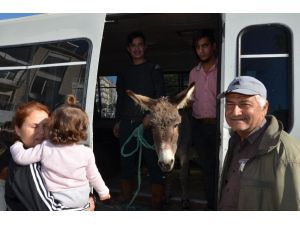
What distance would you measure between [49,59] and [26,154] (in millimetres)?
1951

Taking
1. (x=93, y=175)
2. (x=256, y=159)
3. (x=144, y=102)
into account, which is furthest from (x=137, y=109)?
(x=256, y=159)

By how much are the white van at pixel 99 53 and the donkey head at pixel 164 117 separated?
611 mm

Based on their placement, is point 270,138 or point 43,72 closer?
point 270,138

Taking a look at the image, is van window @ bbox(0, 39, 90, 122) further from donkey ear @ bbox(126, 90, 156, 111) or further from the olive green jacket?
the olive green jacket

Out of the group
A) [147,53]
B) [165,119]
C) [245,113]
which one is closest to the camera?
[245,113]

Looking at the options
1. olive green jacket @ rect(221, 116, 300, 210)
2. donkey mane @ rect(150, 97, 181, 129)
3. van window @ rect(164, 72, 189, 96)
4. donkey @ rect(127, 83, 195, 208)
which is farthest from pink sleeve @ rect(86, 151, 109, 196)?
van window @ rect(164, 72, 189, 96)

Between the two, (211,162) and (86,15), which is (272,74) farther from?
(86,15)

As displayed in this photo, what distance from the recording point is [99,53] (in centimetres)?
348

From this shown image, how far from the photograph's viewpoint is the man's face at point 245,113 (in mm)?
1938

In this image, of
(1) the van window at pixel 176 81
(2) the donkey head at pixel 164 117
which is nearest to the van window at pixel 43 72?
(2) the donkey head at pixel 164 117

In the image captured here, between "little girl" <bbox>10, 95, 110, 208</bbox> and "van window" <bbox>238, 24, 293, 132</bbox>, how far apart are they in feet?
5.50

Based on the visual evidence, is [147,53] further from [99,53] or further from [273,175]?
[273,175]

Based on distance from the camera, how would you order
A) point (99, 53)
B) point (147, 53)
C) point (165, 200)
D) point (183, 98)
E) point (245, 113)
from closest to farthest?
point (245, 113), point (99, 53), point (183, 98), point (165, 200), point (147, 53)

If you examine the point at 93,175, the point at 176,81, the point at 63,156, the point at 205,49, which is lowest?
the point at 93,175
